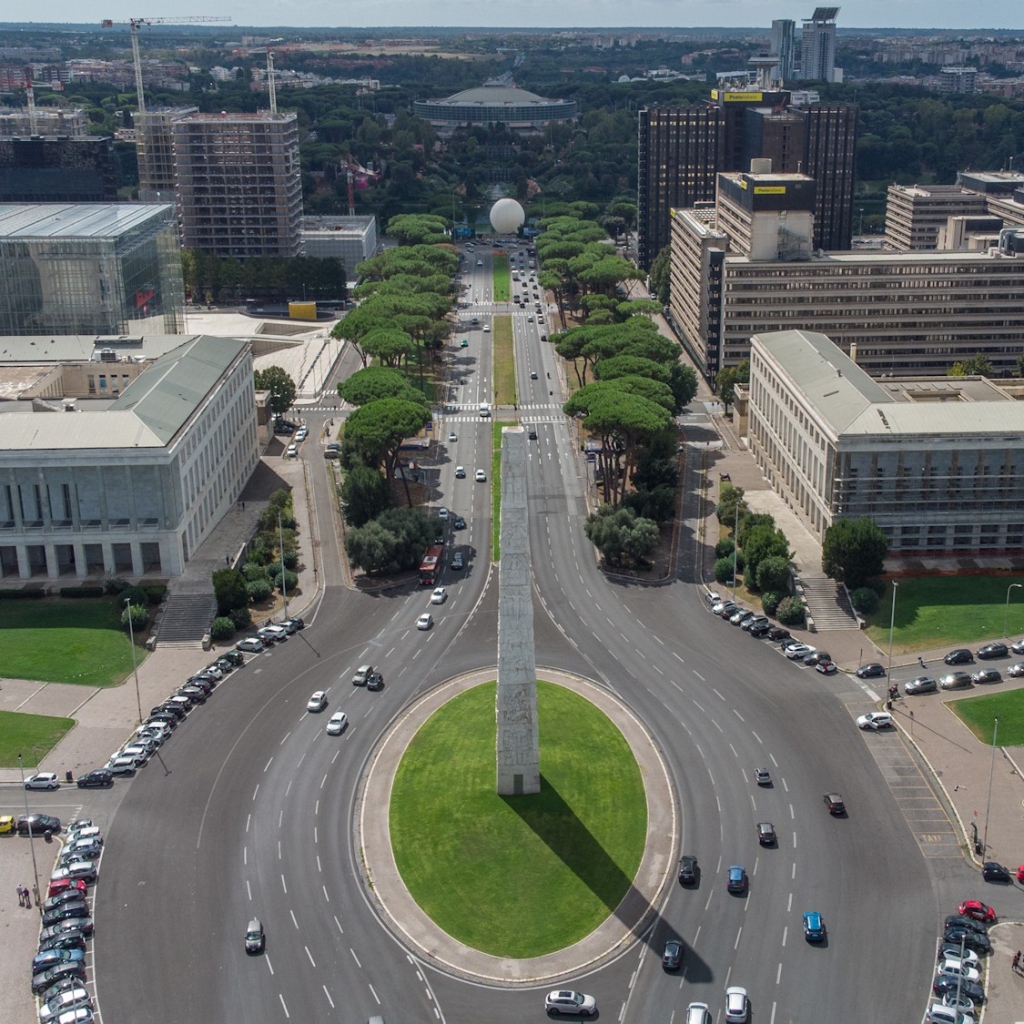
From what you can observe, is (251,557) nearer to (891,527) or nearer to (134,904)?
(134,904)

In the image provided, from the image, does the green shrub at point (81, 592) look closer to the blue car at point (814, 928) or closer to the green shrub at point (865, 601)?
the green shrub at point (865, 601)

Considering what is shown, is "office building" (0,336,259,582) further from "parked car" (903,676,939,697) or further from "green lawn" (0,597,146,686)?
"parked car" (903,676,939,697)

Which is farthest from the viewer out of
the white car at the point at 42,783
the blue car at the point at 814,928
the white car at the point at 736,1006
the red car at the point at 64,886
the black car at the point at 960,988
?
the white car at the point at 42,783

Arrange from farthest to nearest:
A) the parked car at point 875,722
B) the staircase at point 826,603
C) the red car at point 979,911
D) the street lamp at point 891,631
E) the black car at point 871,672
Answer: the staircase at point 826,603
the street lamp at point 891,631
the black car at point 871,672
the parked car at point 875,722
the red car at point 979,911

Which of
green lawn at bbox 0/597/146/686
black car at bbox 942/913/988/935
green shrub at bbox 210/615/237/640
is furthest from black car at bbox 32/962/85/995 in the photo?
black car at bbox 942/913/988/935

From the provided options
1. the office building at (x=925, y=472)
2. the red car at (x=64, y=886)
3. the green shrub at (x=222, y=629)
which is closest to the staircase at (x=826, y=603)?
the office building at (x=925, y=472)

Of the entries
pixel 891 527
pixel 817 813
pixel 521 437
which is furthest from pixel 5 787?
pixel 891 527
